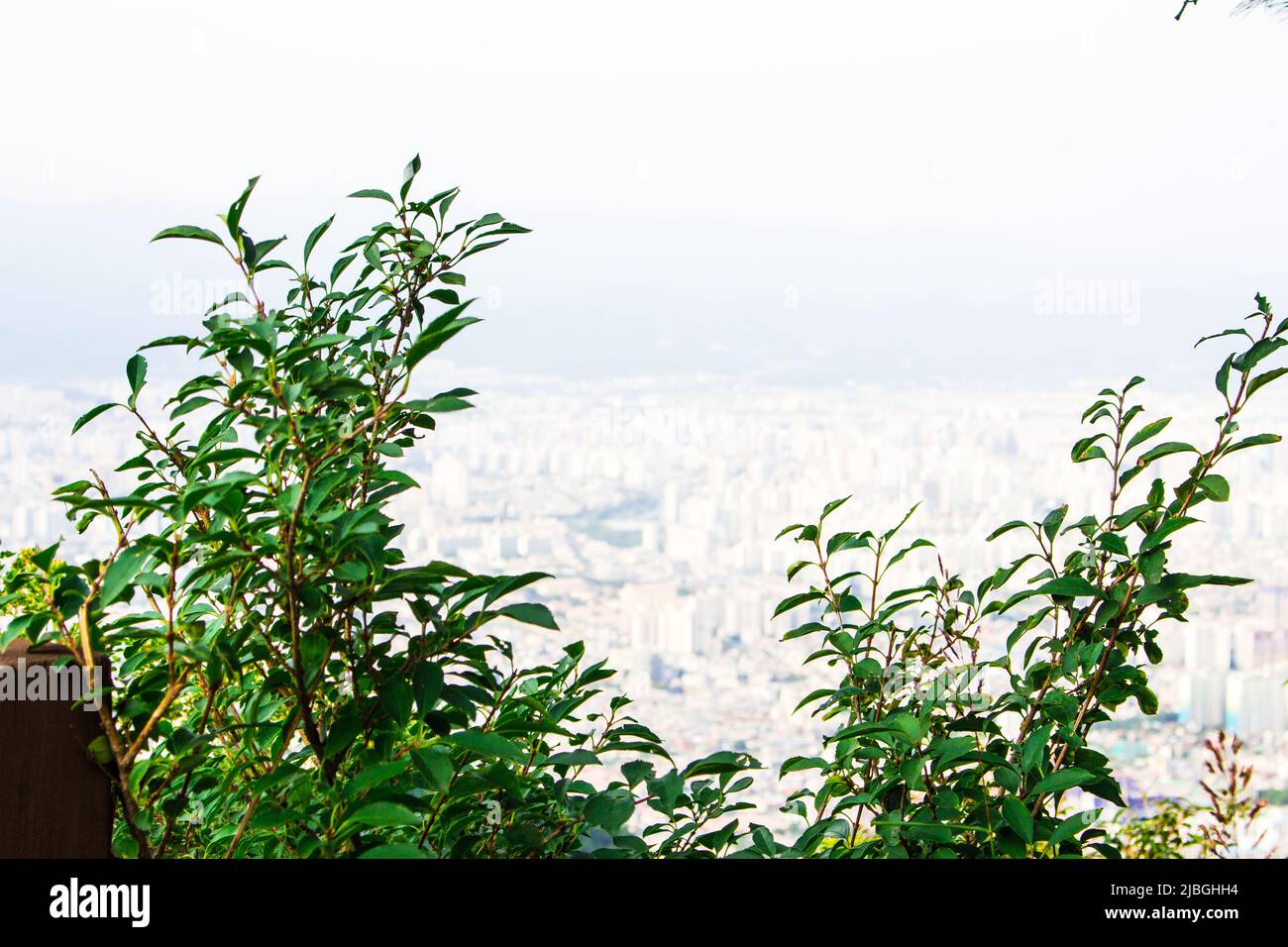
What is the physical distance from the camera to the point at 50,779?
2.90 ft

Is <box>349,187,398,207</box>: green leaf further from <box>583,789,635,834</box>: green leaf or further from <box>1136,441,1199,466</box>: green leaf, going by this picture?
<box>1136,441,1199,466</box>: green leaf

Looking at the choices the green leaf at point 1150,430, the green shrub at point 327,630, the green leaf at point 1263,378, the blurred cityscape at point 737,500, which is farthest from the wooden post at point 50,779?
the blurred cityscape at point 737,500

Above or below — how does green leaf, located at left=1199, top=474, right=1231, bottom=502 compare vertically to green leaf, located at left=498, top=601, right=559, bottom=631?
above

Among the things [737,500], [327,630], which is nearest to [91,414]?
[327,630]

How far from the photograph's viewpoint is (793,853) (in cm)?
102

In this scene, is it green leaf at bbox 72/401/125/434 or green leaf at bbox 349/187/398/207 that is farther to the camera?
green leaf at bbox 349/187/398/207

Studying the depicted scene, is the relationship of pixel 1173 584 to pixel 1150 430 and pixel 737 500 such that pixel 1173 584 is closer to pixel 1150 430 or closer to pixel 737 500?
pixel 1150 430

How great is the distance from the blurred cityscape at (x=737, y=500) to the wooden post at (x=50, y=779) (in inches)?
104

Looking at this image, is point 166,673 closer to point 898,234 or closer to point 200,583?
point 200,583

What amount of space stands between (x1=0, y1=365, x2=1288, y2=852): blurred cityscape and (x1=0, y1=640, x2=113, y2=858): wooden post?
2.64 m

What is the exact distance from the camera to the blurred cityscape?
463 centimetres

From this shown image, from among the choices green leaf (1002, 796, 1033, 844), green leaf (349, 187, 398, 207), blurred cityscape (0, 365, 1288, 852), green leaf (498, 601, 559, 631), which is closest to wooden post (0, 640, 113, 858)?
green leaf (498, 601, 559, 631)

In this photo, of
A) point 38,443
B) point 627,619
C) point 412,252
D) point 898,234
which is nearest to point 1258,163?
point 898,234
